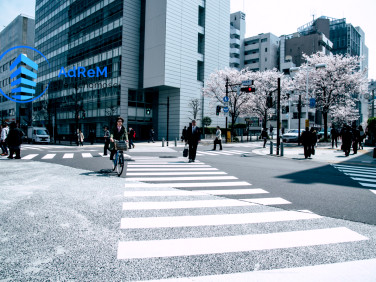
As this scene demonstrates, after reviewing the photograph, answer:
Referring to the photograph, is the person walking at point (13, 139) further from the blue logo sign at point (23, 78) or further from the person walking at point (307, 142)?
the blue logo sign at point (23, 78)

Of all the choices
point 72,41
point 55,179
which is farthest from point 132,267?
point 72,41

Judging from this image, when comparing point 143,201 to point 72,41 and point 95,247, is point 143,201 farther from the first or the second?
point 72,41

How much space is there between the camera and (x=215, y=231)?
364 centimetres

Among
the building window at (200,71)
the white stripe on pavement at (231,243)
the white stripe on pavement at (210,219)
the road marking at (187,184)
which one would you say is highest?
the building window at (200,71)

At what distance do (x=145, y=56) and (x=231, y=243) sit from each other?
3730cm

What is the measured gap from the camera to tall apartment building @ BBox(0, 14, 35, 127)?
6538 centimetres

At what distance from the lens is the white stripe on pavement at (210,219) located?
388cm

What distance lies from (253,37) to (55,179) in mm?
76113

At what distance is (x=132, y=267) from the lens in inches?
102

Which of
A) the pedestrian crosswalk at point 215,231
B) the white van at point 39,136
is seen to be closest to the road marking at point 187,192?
the pedestrian crosswalk at point 215,231

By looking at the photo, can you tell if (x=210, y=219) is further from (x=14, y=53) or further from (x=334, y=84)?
(x=14, y=53)

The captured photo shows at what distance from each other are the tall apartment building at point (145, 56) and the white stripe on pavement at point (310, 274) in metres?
33.1

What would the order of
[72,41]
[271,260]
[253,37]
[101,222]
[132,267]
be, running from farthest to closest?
1. [253,37]
2. [72,41]
3. [101,222]
4. [271,260]
5. [132,267]

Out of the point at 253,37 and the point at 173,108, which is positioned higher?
the point at 253,37
